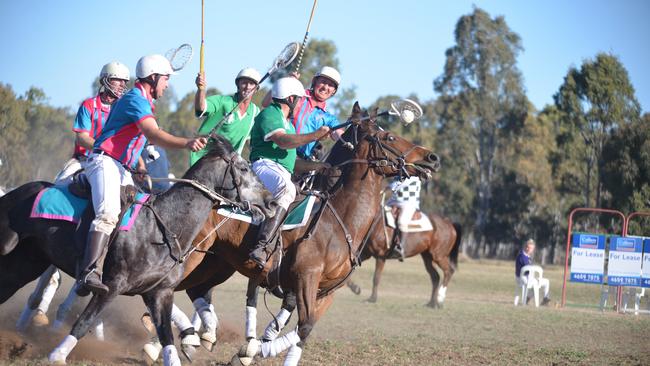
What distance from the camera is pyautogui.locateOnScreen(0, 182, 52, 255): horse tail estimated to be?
797cm

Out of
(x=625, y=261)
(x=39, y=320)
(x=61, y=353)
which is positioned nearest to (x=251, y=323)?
(x=39, y=320)

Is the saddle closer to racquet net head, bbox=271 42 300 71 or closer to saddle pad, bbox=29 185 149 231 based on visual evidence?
saddle pad, bbox=29 185 149 231

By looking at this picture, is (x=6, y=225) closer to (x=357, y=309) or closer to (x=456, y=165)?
(x=357, y=309)

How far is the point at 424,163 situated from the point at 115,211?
4.11m

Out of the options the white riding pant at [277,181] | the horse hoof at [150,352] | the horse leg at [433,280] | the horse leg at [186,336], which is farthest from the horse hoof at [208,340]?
the horse leg at [433,280]

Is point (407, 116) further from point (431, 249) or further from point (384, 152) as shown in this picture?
point (431, 249)

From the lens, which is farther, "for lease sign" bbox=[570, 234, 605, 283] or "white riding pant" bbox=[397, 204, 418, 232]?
"for lease sign" bbox=[570, 234, 605, 283]

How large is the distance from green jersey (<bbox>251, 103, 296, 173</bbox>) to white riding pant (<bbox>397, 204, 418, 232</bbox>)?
37.4 ft

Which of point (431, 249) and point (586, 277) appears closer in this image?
point (431, 249)

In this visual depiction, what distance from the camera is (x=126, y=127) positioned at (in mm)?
Result: 8086

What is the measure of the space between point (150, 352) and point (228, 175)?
2.48 metres

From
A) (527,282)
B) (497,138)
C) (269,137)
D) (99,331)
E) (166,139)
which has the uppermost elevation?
(497,138)

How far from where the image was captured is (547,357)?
1171 centimetres

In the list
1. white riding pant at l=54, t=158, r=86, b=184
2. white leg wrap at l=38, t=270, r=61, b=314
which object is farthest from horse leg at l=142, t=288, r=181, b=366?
white leg wrap at l=38, t=270, r=61, b=314
